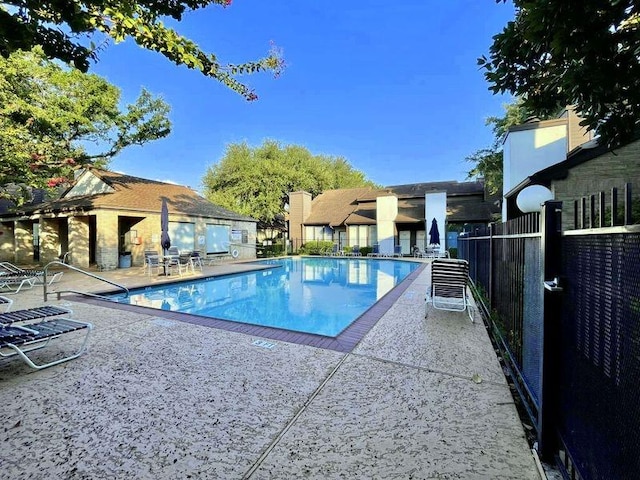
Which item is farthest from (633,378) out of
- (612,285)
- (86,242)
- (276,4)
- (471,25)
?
(86,242)

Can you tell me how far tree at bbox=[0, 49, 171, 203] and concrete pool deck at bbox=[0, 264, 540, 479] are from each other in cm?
1131

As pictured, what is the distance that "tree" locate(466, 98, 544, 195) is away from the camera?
18281 mm

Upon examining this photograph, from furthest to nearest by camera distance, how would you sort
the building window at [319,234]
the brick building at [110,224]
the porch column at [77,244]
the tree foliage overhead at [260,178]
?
the tree foliage overhead at [260,178] < the building window at [319,234] < the porch column at [77,244] < the brick building at [110,224]

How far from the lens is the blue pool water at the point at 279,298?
294 inches

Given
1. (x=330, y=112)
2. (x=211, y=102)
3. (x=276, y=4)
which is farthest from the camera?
(x=330, y=112)

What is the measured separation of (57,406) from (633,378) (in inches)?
173

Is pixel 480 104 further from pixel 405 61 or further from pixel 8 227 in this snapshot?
pixel 8 227

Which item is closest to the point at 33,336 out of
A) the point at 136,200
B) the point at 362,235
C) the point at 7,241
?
the point at 136,200

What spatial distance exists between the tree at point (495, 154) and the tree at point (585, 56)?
17.2 m

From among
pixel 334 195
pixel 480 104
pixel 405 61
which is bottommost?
pixel 334 195

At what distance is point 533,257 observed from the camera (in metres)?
2.90

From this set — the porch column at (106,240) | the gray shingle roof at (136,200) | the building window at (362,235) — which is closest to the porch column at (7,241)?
the gray shingle roof at (136,200)

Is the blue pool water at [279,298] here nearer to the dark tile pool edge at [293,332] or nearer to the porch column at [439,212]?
the dark tile pool edge at [293,332]

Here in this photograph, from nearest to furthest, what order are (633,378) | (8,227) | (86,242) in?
(633,378), (86,242), (8,227)
